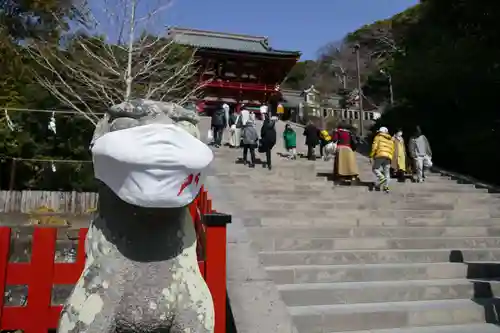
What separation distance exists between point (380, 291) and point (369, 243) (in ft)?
4.00

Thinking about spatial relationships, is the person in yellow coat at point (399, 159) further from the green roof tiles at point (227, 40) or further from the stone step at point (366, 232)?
the green roof tiles at point (227, 40)

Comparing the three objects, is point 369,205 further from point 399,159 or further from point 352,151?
point 399,159

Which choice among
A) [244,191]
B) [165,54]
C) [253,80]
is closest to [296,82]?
[253,80]

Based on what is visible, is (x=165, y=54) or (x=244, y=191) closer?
(x=244, y=191)

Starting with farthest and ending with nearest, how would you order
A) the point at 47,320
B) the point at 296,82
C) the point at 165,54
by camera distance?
the point at 296,82, the point at 165,54, the point at 47,320

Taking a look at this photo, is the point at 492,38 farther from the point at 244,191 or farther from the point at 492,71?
the point at 244,191

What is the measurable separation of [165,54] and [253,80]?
14.5 metres

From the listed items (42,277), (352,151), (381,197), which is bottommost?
(42,277)

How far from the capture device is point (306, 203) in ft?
23.9

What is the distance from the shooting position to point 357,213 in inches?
268

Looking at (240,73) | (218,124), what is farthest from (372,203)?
(240,73)

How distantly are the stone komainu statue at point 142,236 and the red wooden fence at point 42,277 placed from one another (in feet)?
3.48

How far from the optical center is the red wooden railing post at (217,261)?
9.78 ft

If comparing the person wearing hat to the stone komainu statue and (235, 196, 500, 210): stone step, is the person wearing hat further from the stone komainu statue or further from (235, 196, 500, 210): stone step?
the stone komainu statue
